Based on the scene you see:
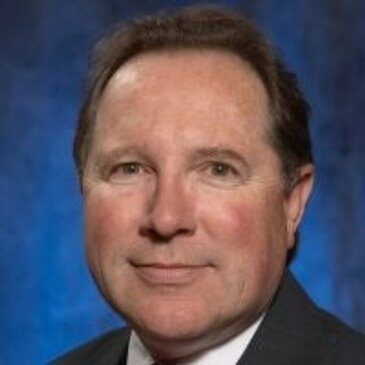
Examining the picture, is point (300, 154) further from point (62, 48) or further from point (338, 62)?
point (62, 48)

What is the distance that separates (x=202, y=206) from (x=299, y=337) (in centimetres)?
22

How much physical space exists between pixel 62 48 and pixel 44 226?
1.25ft

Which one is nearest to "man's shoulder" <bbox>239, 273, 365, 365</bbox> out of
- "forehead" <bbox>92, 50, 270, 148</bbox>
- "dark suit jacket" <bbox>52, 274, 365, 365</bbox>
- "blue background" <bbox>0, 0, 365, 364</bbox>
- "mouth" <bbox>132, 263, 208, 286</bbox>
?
"dark suit jacket" <bbox>52, 274, 365, 365</bbox>

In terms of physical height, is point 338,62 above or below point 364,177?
above

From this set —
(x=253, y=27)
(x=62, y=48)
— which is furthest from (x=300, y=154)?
(x=62, y=48)

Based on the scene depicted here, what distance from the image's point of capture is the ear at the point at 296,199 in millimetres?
1622

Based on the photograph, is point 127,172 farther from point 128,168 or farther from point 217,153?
point 217,153

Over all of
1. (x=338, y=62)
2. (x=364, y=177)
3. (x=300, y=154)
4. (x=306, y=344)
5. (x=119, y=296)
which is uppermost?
(x=338, y=62)

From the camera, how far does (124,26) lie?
1698 millimetres

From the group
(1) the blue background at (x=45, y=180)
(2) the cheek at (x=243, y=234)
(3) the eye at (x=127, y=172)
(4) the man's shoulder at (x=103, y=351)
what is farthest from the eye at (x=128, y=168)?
(1) the blue background at (x=45, y=180)

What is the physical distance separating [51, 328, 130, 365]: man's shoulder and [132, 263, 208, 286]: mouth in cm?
28

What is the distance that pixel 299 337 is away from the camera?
Answer: 1533 mm

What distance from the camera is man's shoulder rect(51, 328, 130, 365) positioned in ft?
5.87

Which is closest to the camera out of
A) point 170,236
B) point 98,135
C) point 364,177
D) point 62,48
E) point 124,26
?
point 170,236
